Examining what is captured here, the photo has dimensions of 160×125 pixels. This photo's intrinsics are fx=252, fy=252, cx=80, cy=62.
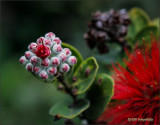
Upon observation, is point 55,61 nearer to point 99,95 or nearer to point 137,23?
point 99,95

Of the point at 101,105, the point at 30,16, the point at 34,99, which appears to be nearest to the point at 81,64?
the point at 101,105

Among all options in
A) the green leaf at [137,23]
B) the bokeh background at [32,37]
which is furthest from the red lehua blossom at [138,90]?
the bokeh background at [32,37]

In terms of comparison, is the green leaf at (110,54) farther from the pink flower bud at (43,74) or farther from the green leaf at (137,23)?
the pink flower bud at (43,74)

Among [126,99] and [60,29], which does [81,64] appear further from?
[60,29]

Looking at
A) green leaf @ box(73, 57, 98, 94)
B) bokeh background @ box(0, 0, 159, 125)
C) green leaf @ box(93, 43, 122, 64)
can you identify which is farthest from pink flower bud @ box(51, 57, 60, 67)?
bokeh background @ box(0, 0, 159, 125)

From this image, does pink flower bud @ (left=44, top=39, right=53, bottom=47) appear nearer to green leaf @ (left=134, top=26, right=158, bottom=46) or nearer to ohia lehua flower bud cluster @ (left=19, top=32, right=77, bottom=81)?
ohia lehua flower bud cluster @ (left=19, top=32, right=77, bottom=81)

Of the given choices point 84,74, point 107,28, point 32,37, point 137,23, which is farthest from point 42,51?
point 32,37

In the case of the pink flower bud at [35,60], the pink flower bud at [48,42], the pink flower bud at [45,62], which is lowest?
the pink flower bud at [45,62]

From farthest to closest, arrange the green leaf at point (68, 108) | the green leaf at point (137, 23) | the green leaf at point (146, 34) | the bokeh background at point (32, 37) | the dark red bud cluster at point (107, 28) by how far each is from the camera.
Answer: the bokeh background at point (32, 37), the green leaf at point (137, 23), the green leaf at point (146, 34), the dark red bud cluster at point (107, 28), the green leaf at point (68, 108)
